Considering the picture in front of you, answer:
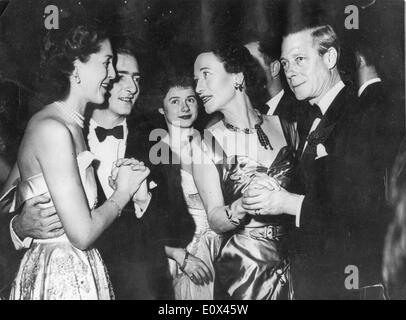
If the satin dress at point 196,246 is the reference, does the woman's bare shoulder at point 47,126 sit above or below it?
above

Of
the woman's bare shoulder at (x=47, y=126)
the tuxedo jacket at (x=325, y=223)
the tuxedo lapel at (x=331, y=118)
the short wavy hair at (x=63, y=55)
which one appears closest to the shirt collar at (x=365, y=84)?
the tuxedo lapel at (x=331, y=118)

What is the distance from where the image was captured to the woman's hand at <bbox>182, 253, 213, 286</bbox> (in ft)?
16.8

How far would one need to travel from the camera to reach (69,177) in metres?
5.03

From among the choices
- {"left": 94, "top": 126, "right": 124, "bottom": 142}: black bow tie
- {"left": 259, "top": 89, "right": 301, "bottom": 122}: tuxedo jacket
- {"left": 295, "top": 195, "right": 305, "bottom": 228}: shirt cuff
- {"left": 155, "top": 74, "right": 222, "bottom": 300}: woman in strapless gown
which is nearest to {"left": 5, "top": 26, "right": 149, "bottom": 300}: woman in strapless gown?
{"left": 94, "top": 126, "right": 124, "bottom": 142}: black bow tie

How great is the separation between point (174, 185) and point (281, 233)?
101 cm

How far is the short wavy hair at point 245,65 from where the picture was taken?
514cm

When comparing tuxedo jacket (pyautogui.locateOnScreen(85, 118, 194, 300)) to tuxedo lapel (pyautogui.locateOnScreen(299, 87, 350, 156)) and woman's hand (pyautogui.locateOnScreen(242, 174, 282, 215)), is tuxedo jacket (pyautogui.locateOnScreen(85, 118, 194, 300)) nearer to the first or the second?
woman's hand (pyautogui.locateOnScreen(242, 174, 282, 215))

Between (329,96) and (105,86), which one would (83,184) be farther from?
(329,96)

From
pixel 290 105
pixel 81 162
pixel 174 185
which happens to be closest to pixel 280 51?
pixel 290 105

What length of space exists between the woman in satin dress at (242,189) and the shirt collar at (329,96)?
35 cm

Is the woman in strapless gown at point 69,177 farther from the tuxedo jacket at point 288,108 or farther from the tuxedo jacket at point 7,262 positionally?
the tuxedo jacket at point 288,108

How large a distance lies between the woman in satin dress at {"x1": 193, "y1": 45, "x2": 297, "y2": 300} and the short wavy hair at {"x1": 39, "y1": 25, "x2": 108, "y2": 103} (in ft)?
3.07

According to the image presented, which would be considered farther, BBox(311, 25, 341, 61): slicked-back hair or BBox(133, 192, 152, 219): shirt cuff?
BBox(311, 25, 341, 61): slicked-back hair

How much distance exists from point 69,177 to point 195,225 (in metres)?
1.14
